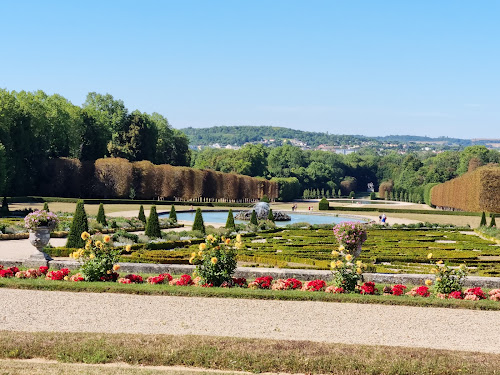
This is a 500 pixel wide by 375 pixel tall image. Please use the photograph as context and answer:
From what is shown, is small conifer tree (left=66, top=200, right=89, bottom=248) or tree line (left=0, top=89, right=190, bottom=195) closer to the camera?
small conifer tree (left=66, top=200, right=89, bottom=248)

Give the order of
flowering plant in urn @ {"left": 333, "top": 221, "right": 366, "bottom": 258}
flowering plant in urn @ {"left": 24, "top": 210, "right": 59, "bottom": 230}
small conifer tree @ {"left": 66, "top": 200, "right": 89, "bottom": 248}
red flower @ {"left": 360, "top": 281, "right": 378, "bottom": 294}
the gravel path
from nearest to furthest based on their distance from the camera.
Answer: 1. the gravel path
2. red flower @ {"left": 360, "top": 281, "right": 378, "bottom": 294}
3. flowering plant in urn @ {"left": 24, "top": 210, "right": 59, "bottom": 230}
4. flowering plant in urn @ {"left": 333, "top": 221, "right": 366, "bottom": 258}
5. small conifer tree @ {"left": 66, "top": 200, "right": 89, "bottom": 248}

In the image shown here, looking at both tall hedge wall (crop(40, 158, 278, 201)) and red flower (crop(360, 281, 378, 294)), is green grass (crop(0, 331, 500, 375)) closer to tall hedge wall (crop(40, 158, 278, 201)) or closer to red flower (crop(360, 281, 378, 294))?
red flower (crop(360, 281, 378, 294))

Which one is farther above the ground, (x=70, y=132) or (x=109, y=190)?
(x=70, y=132)

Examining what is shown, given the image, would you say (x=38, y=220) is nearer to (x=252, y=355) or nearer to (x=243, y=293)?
(x=243, y=293)

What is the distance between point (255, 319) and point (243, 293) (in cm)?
180

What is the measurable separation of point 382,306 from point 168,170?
174ft

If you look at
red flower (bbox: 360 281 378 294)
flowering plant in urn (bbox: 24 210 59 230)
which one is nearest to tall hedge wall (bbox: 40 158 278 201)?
flowering plant in urn (bbox: 24 210 59 230)

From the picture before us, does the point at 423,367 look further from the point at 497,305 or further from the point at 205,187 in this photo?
the point at 205,187

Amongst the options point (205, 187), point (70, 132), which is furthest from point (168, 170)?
point (70, 132)

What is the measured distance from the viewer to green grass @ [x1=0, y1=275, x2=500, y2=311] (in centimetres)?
1368

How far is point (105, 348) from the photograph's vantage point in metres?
9.85

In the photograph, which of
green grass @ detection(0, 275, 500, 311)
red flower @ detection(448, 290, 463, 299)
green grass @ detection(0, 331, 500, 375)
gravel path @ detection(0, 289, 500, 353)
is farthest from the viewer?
red flower @ detection(448, 290, 463, 299)

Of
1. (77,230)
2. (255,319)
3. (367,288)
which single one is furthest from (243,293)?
(77,230)

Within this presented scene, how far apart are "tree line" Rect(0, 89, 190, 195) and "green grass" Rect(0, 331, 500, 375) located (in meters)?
45.3
